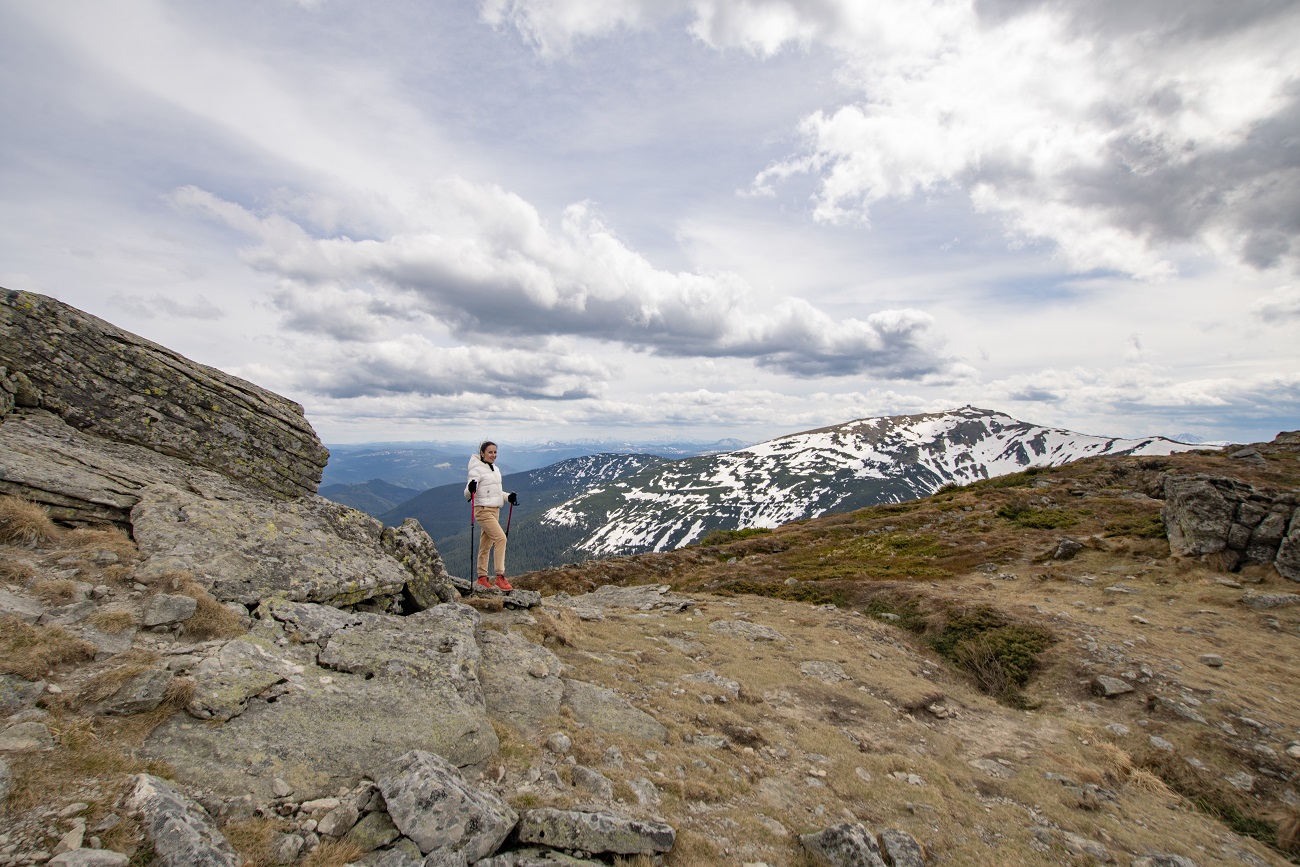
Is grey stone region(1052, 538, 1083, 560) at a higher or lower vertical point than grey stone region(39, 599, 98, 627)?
lower

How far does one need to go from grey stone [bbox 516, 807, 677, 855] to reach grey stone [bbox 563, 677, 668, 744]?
3.75m

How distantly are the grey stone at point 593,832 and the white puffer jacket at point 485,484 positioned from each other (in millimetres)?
→ 12450

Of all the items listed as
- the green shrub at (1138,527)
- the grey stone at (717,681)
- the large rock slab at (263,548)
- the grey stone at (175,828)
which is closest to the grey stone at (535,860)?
the grey stone at (175,828)

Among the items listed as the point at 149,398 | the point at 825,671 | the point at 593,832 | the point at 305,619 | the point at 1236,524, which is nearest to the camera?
the point at 593,832

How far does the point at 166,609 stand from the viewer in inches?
336

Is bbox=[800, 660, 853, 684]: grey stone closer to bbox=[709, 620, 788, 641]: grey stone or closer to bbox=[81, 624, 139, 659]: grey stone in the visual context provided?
bbox=[709, 620, 788, 641]: grey stone

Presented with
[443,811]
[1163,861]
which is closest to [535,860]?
[443,811]

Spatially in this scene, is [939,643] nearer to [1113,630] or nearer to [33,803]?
[1113,630]

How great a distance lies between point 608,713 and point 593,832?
486cm

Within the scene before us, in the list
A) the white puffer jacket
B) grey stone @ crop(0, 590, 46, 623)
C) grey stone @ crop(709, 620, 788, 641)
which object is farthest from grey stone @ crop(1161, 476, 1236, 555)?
grey stone @ crop(0, 590, 46, 623)

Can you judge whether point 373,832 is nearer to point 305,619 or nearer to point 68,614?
point 305,619

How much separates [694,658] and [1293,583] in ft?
87.9

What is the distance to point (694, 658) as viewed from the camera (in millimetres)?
17672

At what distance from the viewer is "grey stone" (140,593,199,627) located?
8352 millimetres
